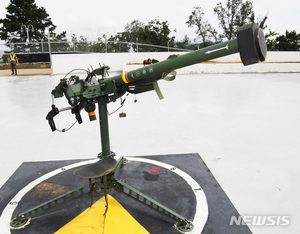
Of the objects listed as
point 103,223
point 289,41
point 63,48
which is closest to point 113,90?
point 103,223

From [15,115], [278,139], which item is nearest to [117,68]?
[15,115]

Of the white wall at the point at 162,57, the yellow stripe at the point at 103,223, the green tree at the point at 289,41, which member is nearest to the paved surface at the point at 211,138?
the yellow stripe at the point at 103,223

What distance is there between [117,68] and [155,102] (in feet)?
32.4

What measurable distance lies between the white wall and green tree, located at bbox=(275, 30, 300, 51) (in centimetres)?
976

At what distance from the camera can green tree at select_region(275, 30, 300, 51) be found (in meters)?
26.0

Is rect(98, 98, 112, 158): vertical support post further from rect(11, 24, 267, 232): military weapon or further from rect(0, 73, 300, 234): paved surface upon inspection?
rect(0, 73, 300, 234): paved surface

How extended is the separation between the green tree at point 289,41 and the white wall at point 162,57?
9.76 metres

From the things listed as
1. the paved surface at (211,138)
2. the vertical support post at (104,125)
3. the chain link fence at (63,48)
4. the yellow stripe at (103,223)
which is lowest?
the yellow stripe at (103,223)

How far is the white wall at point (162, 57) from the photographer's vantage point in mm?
16141

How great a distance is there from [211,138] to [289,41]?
1045 inches

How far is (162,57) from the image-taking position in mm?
17766

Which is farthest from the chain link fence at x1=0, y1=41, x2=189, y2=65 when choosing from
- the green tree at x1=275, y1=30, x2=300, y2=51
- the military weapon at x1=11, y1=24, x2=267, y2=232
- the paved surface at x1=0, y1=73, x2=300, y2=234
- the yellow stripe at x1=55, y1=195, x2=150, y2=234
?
the yellow stripe at x1=55, y1=195, x2=150, y2=234

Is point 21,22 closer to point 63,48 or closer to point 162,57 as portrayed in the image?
point 63,48

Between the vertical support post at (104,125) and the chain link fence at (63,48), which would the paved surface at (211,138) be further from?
the chain link fence at (63,48)
